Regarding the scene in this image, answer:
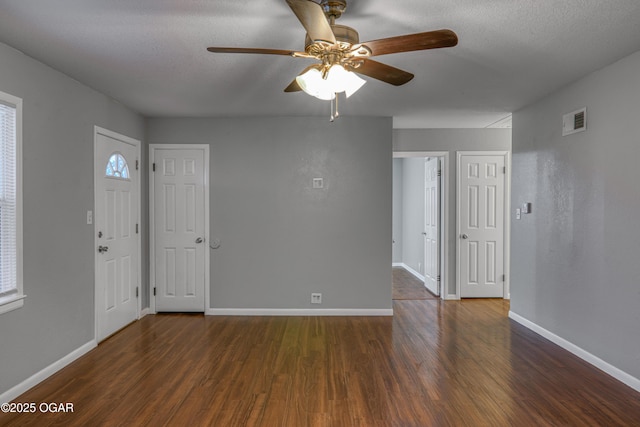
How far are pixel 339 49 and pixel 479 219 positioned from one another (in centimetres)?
415

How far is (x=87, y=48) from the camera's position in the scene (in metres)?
2.59

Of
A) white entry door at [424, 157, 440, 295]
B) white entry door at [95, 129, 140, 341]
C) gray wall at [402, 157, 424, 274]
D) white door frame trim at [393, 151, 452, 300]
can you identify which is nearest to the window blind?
white entry door at [95, 129, 140, 341]

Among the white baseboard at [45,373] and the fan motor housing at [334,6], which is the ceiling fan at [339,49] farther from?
the white baseboard at [45,373]

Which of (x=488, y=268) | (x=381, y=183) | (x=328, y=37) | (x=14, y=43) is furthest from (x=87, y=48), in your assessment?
(x=488, y=268)

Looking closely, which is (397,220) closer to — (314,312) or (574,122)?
(314,312)

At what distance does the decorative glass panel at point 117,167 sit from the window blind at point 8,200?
3.92ft

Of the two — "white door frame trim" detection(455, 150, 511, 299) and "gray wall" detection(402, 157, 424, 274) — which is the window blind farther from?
"gray wall" detection(402, 157, 424, 274)

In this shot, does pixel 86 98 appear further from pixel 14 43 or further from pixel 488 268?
pixel 488 268

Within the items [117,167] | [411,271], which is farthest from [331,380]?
[411,271]

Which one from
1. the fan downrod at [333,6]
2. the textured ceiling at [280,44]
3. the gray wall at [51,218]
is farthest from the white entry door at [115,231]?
the fan downrod at [333,6]

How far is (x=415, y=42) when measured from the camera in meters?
1.75

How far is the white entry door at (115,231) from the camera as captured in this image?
3570 mm

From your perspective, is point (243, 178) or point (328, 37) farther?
point (243, 178)

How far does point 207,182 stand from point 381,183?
2092mm
